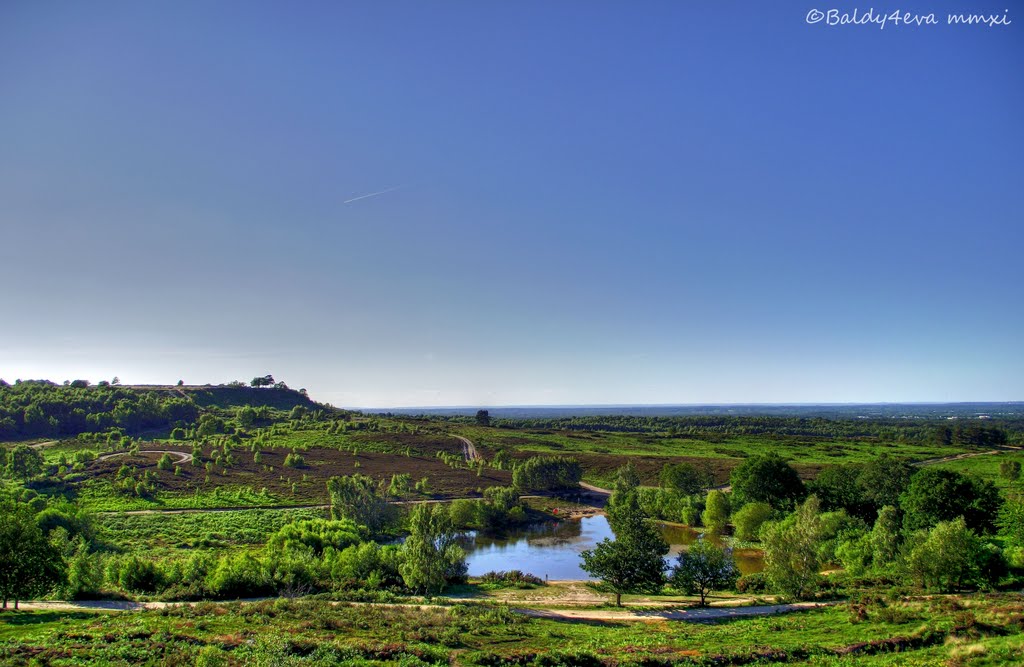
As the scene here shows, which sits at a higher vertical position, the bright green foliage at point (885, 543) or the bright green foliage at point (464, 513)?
the bright green foliage at point (885, 543)

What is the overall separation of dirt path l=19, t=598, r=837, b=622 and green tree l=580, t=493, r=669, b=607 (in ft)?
11.6

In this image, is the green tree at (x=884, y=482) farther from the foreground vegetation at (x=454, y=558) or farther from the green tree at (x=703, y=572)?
the green tree at (x=703, y=572)

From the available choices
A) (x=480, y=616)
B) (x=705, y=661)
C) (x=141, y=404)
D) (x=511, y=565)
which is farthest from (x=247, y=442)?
(x=705, y=661)

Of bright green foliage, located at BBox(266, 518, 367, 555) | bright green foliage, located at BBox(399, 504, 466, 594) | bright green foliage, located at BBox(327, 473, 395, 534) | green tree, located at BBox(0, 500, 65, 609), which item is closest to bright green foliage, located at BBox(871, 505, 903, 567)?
bright green foliage, located at BBox(399, 504, 466, 594)

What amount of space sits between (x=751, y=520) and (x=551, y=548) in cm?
2842

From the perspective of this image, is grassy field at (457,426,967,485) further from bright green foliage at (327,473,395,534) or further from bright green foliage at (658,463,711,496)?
bright green foliage at (327,473,395,534)

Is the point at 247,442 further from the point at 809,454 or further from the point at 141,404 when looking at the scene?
the point at 809,454

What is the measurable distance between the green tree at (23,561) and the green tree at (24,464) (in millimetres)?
74781

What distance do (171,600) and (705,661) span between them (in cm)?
3807

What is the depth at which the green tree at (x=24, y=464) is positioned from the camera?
9381 cm

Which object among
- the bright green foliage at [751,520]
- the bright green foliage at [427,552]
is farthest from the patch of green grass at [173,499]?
the bright green foliage at [751,520]

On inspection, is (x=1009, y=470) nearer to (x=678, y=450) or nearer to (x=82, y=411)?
(x=678, y=450)

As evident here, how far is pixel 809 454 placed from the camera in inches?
5733

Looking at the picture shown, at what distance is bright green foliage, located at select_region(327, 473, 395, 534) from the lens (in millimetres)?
78500
